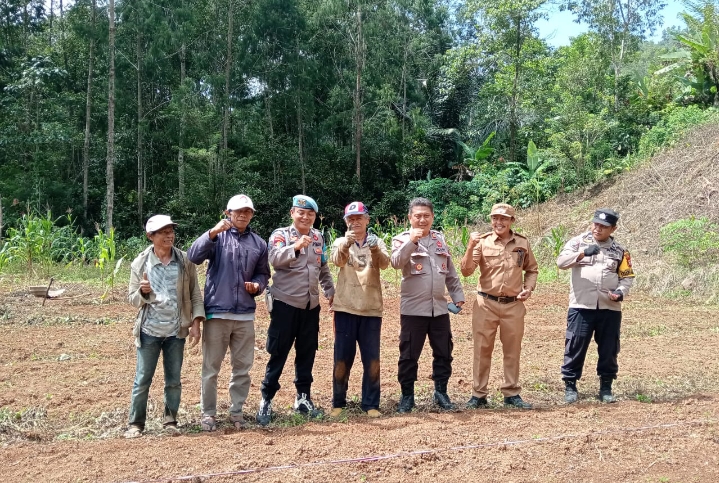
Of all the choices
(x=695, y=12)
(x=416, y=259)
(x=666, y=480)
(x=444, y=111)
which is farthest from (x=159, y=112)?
(x=666, y=480)

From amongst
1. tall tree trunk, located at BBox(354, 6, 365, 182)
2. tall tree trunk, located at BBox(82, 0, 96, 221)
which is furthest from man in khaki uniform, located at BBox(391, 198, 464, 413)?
tall tree trunk, located at BBox(82, 0, 96, 221)

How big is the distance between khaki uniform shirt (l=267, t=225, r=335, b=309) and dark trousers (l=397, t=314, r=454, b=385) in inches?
30.8

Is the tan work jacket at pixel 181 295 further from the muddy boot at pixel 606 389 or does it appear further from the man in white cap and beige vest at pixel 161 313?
the muddy boot at pixel 606 389

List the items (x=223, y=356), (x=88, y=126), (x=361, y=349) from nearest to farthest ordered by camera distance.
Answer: (x=223, y=356) → (x=361, y=349) → (x=88, y=126)

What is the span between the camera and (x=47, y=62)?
22.9m

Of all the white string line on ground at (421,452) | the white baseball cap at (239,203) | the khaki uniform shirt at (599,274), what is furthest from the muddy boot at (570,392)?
the white baseball cap at (239,203)

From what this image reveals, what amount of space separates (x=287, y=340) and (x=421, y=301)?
1.10m

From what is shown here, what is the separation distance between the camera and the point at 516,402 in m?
5.31

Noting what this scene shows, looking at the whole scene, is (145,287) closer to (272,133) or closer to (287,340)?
(287,340)

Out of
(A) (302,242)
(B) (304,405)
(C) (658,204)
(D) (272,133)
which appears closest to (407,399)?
(B) (304,405)

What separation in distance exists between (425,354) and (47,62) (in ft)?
68.8

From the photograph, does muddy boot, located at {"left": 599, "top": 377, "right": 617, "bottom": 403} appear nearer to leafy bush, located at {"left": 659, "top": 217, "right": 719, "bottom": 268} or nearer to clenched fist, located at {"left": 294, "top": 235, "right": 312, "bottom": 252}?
clenched fist, located at {"left": 294, "top": 235, "right": 312, "bottom": 252}

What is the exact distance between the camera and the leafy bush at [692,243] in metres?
12.5

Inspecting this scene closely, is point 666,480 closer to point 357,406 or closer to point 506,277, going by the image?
point 506,277
